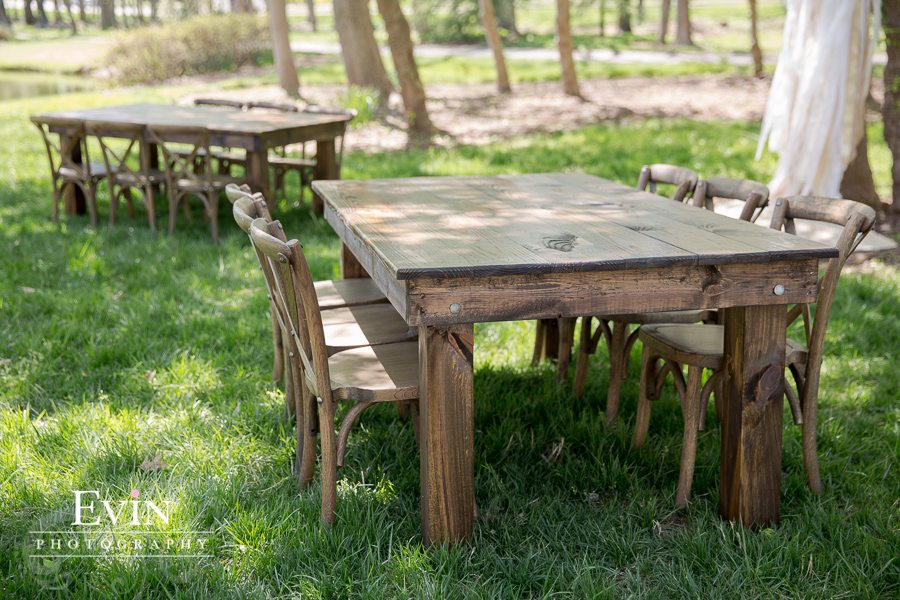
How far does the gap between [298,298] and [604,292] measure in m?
0.94

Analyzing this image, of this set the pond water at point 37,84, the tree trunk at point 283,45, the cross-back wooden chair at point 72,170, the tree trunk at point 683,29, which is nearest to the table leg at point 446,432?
the cross-back wooden chair at point 72,170

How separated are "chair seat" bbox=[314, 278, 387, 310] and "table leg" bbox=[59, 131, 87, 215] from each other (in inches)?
175

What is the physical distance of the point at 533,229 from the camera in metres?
3.14

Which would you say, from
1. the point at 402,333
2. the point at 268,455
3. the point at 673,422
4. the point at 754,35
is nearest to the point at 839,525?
the point at 673,422

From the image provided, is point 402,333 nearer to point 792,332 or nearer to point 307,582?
point 307,582

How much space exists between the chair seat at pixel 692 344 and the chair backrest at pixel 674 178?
2.56 feet

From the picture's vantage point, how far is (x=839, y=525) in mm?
2977

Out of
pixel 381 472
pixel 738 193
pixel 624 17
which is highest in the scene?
pixel 624 17

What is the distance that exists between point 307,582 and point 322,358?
2.17 ft

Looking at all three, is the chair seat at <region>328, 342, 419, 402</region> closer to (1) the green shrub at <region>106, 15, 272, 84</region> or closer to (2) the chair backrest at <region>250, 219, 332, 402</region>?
(2) the chair backrest at <region>250, 219, 332, 402</region>

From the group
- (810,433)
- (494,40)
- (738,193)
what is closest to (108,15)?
(494,40)

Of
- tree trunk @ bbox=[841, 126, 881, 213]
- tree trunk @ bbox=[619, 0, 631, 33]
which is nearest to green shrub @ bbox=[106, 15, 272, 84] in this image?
tree trunk @ bbox=[619, 0, 631, 33]

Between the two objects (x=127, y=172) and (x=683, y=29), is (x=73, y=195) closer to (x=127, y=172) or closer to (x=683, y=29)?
(x=127, y=172)

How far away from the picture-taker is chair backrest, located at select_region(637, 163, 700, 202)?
4133 millimetres
